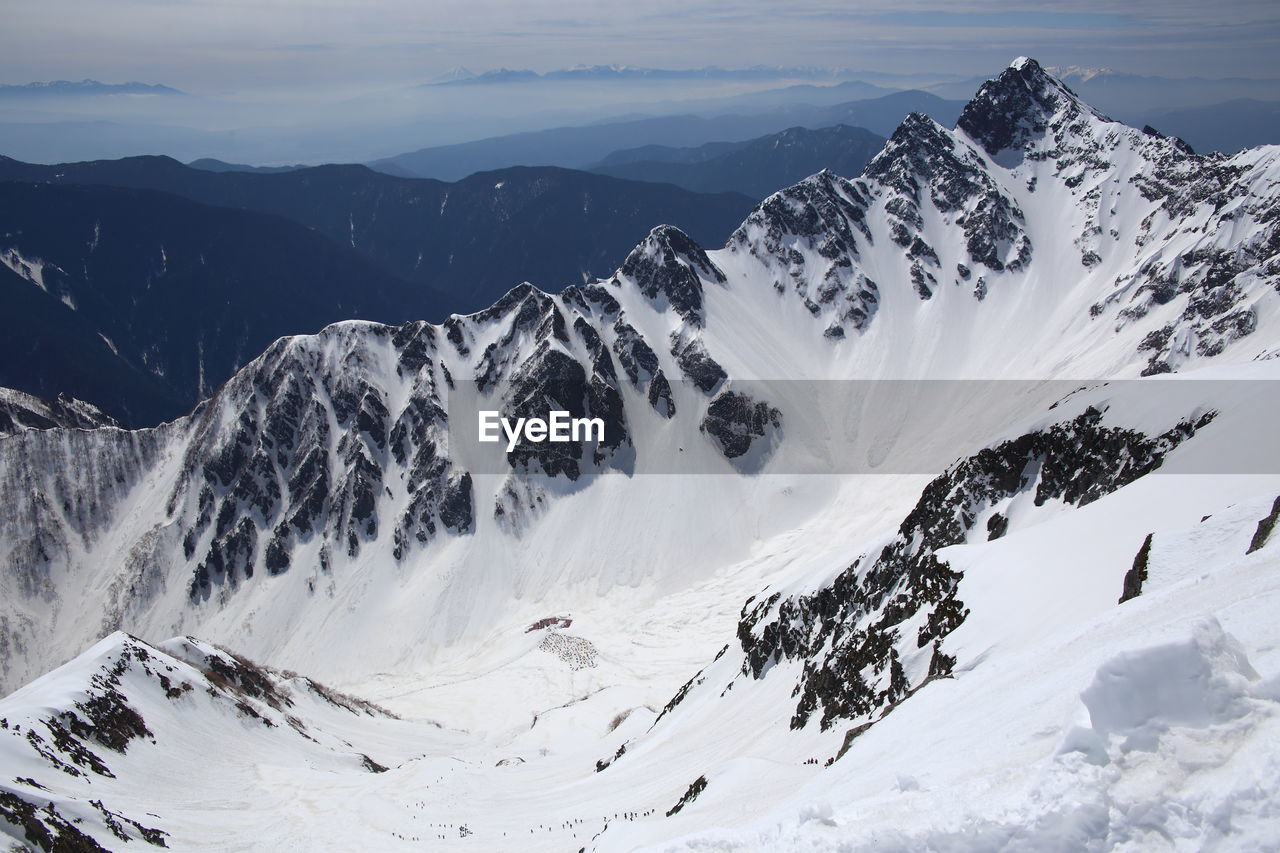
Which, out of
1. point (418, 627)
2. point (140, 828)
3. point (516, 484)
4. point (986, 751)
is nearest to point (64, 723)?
point (140, 828)

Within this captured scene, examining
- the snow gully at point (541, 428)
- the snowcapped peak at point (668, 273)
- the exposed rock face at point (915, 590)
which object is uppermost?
the snowcapped peak at point (668, 273)

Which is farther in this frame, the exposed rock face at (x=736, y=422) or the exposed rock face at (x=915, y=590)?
the exposed rock face at (x=736, y=422)

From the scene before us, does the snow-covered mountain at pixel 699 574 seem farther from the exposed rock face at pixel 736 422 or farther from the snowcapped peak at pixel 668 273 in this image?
the exposed rock face at pixel 736 422

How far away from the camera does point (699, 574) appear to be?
150875mm

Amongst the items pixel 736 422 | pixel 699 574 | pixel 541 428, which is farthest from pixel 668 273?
pixel 699 574

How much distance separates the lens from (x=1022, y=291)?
640 ft

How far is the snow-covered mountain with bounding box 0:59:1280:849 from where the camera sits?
1845cm

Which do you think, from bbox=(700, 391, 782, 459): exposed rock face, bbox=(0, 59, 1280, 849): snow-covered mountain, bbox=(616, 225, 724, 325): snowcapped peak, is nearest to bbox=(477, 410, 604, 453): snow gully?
bbox=(0, 59, 1280, 849): snow-covered mountain

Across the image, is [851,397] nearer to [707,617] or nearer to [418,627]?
[707,617]

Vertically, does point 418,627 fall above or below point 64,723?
below

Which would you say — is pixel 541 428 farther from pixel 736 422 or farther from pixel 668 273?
pixel 668 273

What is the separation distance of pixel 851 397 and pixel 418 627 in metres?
115

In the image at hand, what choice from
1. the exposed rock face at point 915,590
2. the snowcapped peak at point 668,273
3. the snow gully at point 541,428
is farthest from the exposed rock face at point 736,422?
the exposed rock face at point 915,590

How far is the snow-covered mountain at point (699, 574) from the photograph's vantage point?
60.5 ft
